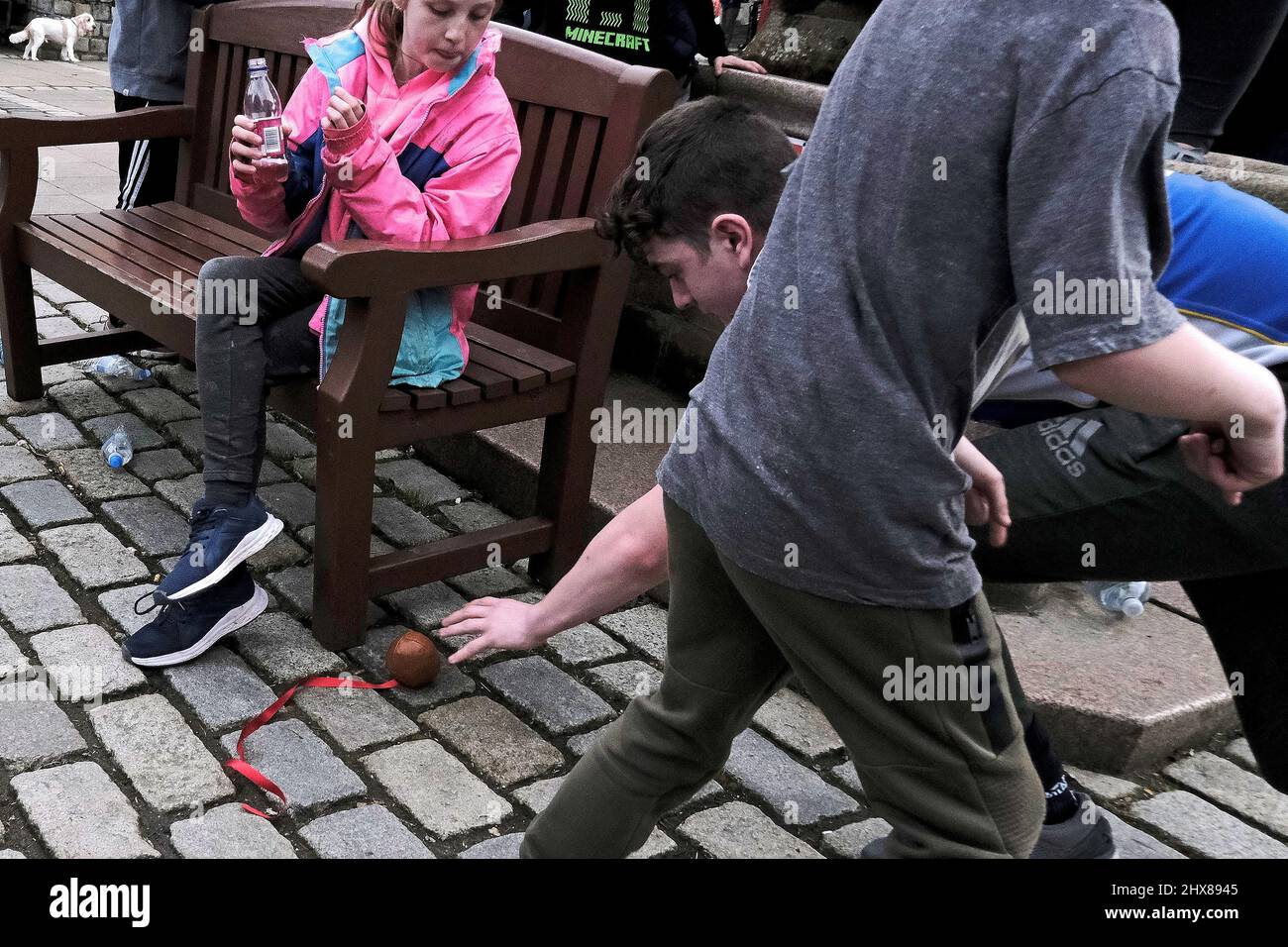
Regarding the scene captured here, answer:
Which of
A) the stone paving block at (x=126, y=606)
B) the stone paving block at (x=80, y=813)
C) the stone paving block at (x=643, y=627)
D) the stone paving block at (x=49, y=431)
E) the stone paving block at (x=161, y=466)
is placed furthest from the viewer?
the stone paving block at (x=49, y=431)

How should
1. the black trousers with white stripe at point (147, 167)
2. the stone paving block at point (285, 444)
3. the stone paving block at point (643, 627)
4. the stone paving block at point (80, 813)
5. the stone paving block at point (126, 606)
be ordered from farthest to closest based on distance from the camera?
1. the black trousers with white stripe at point (147, 167)
2. the stone paving block at point (285, 444)
3. the stone paving block at point (643, 627)
4. the stone paving block at point (126, 606)
5. the stone paving block at point (80, 813)

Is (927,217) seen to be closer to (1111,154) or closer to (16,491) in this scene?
(1111,154)

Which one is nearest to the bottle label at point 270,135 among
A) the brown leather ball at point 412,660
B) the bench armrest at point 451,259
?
the bench armrest at point 451,259

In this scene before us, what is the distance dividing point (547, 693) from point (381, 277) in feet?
3.43

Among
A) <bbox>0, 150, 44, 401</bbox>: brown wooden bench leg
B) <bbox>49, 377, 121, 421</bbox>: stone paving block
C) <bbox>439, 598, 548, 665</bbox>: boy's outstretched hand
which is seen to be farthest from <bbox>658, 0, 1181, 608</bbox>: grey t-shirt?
<bbox>0, 150, 44, 401</bbox>: brown wooden bench leg

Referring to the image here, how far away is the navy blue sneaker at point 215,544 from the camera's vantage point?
10.3ft

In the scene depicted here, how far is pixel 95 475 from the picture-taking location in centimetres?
412

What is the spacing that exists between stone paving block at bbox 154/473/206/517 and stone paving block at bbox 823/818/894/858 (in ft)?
7.12

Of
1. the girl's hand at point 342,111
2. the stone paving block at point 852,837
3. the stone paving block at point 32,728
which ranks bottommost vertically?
the stone paving block at point 32,728

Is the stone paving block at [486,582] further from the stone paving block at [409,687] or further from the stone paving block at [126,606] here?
the stone paving block at [126,606]

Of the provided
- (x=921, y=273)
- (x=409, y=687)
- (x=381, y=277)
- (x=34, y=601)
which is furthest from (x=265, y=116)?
(x=921, y=273)

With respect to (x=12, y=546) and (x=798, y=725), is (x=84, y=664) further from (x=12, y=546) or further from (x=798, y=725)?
(x=798, y=725)

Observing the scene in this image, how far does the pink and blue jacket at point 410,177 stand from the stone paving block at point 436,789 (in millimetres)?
925
